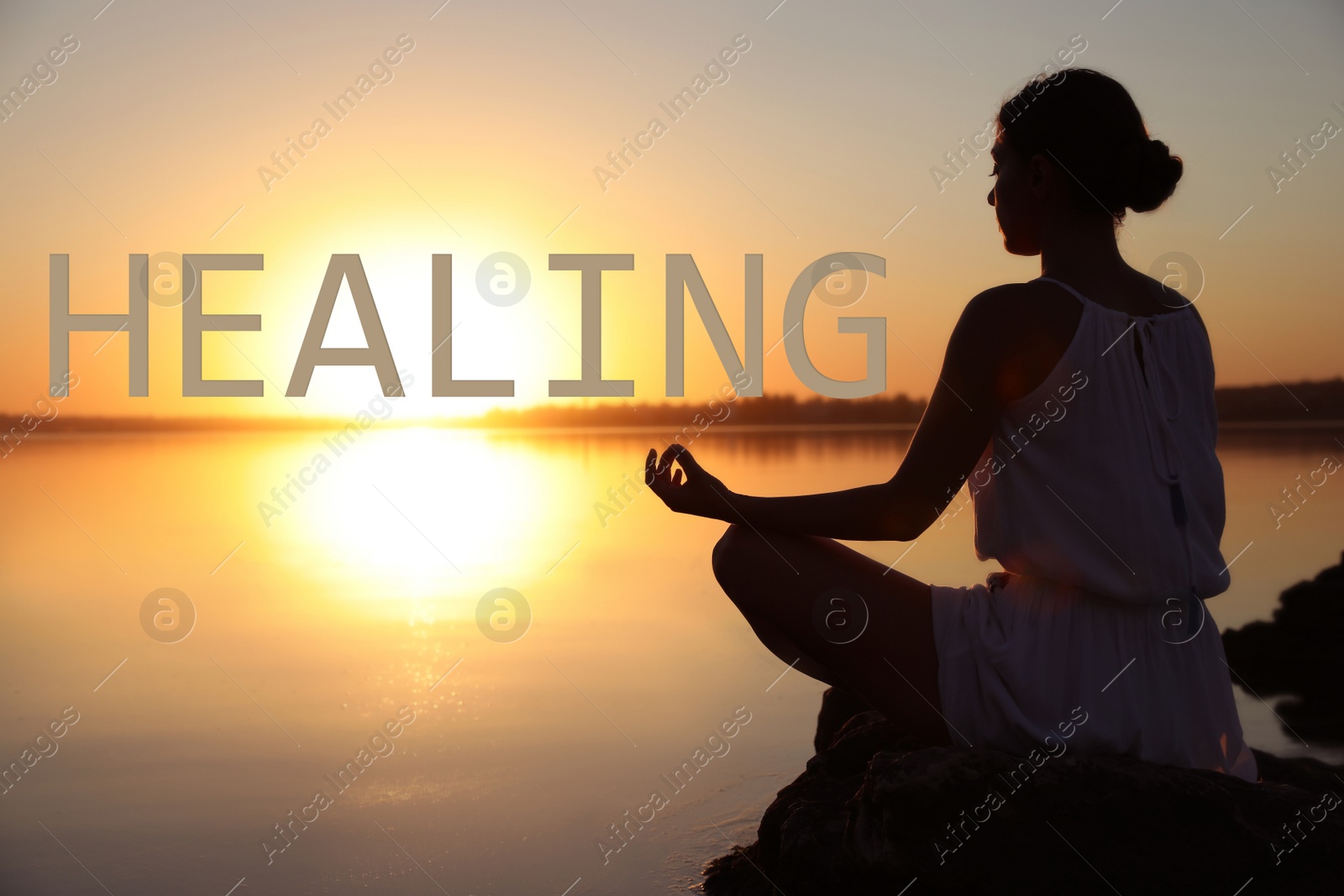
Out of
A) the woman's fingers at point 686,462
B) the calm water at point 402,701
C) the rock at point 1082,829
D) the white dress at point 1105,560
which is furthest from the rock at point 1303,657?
the woman's fingers at point 686,462

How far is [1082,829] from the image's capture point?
6.15ft

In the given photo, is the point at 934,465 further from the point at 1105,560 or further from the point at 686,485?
the point at 686,485

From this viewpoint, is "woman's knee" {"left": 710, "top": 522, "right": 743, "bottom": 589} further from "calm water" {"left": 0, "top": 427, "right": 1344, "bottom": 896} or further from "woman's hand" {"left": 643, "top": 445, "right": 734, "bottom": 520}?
"calm water" {"left": 0, "top": 427, "right": 1344, "bottom": 896}

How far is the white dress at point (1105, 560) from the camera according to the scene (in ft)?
6.05

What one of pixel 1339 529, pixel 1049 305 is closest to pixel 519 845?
pixel 1049 305

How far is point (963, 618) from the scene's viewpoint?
1.97 metres

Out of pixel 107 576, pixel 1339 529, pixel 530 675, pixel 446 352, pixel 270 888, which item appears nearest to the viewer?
pixel 270 888

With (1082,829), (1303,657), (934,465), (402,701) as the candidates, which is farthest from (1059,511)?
(1303,657)

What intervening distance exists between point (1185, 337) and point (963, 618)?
0.70 metres

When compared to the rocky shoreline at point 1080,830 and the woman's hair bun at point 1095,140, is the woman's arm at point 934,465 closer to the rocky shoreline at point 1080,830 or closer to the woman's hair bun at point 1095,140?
the woman's hair bun at point 1095,140

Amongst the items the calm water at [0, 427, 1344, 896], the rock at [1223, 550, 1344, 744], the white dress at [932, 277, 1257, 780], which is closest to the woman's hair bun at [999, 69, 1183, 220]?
the white dress at [932, 277, 1257, 780]

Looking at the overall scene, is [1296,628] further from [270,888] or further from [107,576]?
[107,576]

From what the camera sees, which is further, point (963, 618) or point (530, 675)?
point (530, 675)

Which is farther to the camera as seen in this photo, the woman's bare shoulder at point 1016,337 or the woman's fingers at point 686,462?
the woman's fingers at point 686,462
